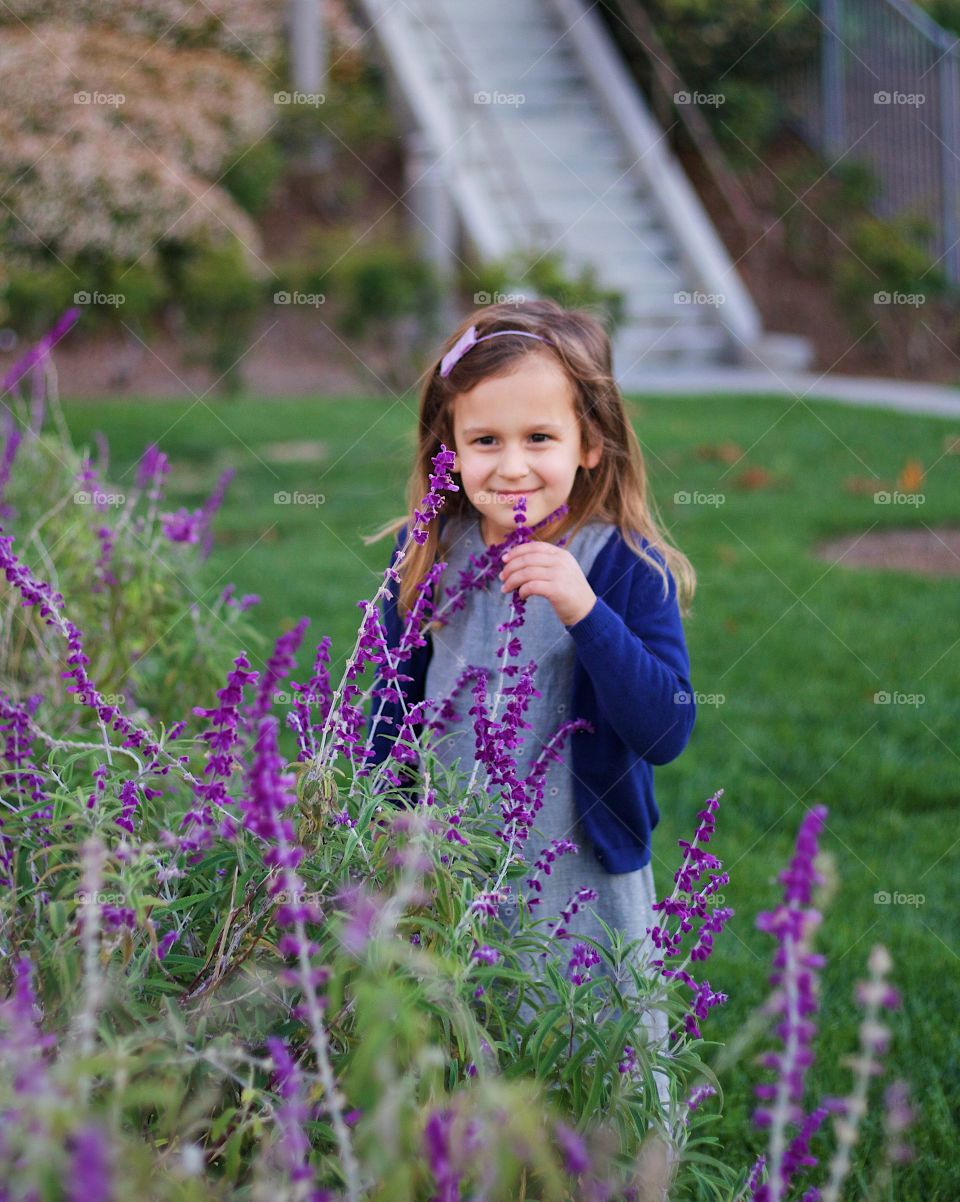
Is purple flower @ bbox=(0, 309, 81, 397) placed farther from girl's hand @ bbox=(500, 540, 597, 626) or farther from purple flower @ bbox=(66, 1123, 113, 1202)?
purple flower @ bbox=(66, 1123, 113, 1202)

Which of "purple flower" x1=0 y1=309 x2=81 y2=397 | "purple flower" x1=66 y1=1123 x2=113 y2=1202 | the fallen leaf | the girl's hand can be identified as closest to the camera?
"purple flower" x1=66 y1=1123 x2=113 y2=1202

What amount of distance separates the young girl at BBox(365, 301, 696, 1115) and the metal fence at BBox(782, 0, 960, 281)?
1036 cm

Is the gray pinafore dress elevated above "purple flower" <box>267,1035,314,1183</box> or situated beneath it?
elevated above

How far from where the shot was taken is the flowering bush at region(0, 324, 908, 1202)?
1033mm

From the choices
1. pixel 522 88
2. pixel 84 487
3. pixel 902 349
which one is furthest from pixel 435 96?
pixel 84 487

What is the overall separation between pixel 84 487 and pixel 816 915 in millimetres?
2422

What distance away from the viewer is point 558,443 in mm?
2266

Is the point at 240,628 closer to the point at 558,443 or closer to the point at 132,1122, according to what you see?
the point at 558,443

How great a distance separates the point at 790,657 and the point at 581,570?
2.87 m
